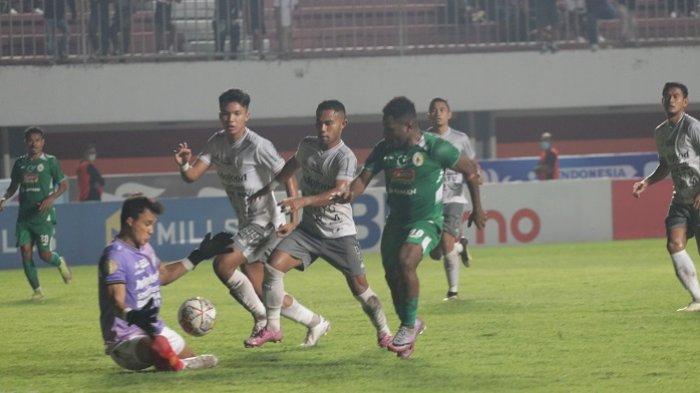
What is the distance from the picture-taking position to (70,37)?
89.1 feet

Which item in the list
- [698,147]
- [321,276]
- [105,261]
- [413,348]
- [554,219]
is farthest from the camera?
[554,219]

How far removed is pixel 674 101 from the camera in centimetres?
1285

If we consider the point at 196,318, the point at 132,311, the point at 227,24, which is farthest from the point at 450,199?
the point at 227,24

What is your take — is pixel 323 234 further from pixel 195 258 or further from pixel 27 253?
pixel 27 253

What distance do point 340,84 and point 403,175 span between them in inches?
697

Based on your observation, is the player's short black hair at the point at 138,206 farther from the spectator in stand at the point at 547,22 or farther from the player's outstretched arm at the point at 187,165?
the spectator in stand at the point at 547,22

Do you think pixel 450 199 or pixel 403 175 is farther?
pixel 450 199

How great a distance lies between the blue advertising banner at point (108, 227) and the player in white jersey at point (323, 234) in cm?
1182

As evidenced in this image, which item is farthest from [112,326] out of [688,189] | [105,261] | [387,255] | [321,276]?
[321,276]

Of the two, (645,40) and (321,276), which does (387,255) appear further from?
(645,40)

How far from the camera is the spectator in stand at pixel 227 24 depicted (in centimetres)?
2730

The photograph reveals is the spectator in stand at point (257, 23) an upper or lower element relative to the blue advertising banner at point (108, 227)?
upper

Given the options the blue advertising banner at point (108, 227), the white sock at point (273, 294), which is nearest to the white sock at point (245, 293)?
the white sock at point (273, 294)

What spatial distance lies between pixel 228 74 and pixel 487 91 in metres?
5.24
